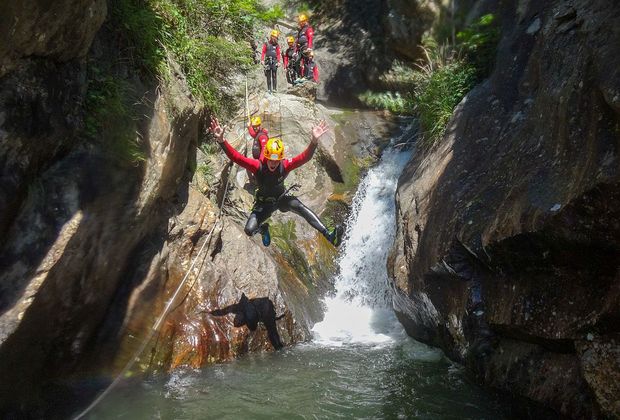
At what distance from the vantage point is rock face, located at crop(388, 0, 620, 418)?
3916mm

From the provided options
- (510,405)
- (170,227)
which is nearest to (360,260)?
(170,227)

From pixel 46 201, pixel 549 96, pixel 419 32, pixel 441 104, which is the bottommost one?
pixel 46 201

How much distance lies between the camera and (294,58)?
48.8 feet

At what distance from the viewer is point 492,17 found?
8914mm

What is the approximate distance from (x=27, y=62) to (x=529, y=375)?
5.24 meters

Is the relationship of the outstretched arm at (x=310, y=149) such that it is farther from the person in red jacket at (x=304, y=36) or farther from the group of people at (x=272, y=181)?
the person in red jacket at (x=304, y=36)

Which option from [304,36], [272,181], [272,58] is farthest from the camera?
[304,36]

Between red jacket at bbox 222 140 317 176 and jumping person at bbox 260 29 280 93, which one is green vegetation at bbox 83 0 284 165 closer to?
red jacket at bbox 222 140 317 176

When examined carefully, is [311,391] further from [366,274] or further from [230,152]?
[366,274]

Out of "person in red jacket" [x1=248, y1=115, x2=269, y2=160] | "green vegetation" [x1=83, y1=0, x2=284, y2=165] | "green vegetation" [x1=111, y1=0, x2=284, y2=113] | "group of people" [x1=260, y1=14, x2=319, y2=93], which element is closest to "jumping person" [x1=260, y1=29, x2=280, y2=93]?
"group of people" [x1=260, y1=14, x2=319, y2=93]

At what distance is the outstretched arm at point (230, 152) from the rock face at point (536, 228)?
2.46 m

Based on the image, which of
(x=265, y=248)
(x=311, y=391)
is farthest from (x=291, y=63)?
(x=311, y=391)

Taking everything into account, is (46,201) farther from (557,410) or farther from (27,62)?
(557,410)

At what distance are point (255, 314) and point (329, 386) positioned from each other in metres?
1.86
